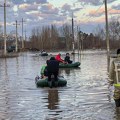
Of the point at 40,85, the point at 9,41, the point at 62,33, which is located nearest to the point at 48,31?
the point at 62,33

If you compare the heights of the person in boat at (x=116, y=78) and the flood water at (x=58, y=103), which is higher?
the person in boat at (x=116, y=78)

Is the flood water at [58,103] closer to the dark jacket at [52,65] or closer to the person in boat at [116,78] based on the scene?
the person in boat at [116,78]

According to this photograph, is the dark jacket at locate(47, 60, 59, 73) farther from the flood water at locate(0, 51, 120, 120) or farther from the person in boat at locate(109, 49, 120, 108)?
the person in boat at locate(109, 49, 120, 108)

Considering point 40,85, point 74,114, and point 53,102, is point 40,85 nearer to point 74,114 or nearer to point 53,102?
point 53,102

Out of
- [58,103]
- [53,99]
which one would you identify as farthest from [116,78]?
[53,99]

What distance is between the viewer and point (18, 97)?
52.4 feet

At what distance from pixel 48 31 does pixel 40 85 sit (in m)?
138

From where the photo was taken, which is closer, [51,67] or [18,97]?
[18,97]

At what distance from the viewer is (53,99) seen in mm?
15117

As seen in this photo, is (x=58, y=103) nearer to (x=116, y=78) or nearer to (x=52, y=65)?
(x=116, y=78)

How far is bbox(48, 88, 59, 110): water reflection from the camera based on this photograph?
13296 millimetres

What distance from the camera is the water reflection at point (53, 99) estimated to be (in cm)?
1330

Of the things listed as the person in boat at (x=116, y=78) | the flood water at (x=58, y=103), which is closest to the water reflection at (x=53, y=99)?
the flood water at (x=58, y=103)

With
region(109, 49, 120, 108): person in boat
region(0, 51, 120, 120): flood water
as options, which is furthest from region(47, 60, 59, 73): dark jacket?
region(109, 49, 120, 108): person in boat
